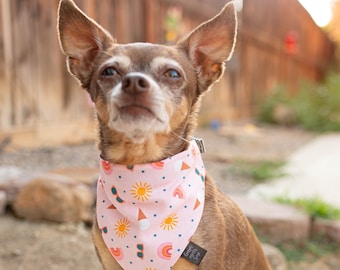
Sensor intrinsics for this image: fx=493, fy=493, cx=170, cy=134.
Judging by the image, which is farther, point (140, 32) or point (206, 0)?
point (206, 0)

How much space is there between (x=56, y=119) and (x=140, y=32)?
7.50 ft

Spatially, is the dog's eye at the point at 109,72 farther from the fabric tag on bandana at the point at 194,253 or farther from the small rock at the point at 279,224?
the small rock at the point at 279,224

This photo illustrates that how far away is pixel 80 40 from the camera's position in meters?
2.53

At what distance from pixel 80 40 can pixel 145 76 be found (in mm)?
593

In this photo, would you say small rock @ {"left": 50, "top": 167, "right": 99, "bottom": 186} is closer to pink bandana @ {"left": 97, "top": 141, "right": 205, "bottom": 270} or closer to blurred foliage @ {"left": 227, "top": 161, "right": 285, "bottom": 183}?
pink bandana @ {"left": 97, "top": 141, "right": 205, "bottom": 270}

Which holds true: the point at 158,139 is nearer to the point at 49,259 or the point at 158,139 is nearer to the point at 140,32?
the point at 49,259

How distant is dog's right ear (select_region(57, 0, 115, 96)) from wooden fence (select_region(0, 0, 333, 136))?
3.22 metres

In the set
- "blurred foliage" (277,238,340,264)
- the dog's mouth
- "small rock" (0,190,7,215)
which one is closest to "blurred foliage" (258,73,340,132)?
"blurred foliage" (277,238,340,264)

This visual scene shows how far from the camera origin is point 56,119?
21.1 ft

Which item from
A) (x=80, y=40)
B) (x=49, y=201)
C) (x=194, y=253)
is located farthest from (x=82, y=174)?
(x=194, y=253)

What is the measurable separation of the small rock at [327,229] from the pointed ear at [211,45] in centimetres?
219

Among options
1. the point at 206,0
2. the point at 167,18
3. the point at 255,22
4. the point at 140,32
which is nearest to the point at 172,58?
the point at 140,32

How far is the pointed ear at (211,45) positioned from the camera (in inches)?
98.8

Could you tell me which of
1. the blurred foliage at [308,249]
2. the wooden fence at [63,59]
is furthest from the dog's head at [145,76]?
the wooden fence at [63,59]
